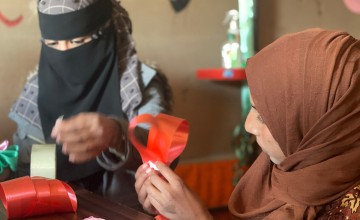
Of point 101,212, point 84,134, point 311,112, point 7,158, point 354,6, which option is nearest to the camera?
point 311,112

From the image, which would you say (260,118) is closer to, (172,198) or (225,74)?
(172,198)

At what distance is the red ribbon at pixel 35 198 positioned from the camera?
32.3 inches

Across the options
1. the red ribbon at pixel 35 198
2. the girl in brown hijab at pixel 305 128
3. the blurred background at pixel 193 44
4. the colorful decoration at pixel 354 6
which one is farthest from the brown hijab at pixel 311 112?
the colorful decoration at pixel 354 6

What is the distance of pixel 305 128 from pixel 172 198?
0.80 feet

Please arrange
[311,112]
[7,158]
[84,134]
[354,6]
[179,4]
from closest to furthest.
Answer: [311,112]
[84,134]
[7,158]
[179,4]
[354,6]

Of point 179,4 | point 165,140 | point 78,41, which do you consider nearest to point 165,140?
point 165,140

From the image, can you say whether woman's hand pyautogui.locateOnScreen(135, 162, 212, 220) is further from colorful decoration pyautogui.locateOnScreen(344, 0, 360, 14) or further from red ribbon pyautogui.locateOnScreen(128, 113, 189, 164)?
colorful decoration pyautogui.locateOnScreen(344, 0, 360, 14)

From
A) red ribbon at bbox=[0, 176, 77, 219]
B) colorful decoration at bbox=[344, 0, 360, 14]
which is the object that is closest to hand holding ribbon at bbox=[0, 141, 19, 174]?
red ribbon at bbox=[0, 176, 77, 219]

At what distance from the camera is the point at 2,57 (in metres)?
1.59

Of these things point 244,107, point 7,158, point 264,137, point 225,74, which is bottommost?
point 244,107

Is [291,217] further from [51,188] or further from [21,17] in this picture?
[21,17]

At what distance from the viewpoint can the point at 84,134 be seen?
103 centimetres

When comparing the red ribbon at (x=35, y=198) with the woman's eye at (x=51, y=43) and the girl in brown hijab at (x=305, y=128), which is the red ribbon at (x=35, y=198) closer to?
the girl in brown hijab at (x=305, y=128)

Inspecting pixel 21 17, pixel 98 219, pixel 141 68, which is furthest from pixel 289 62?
pixel 21 17
